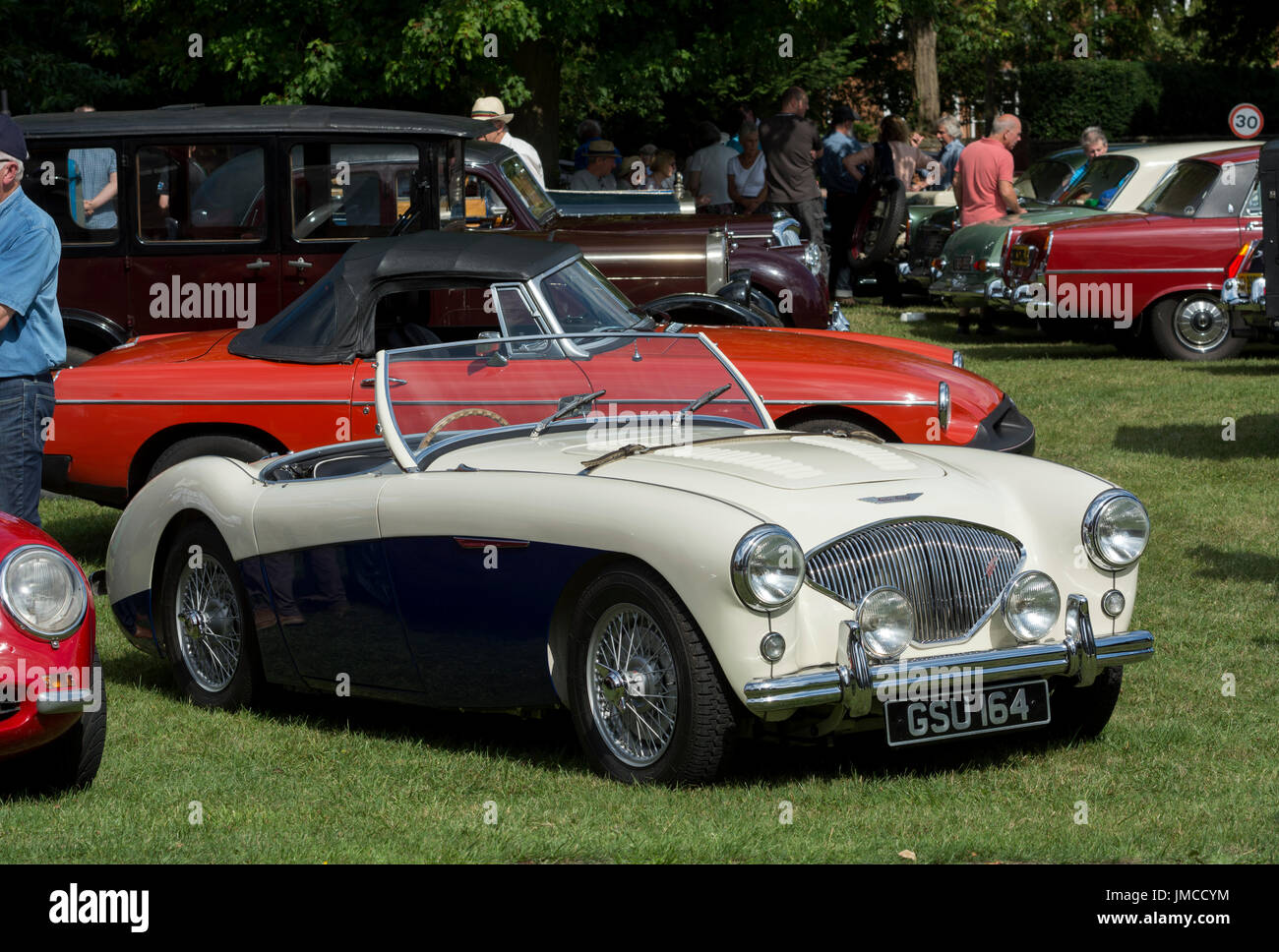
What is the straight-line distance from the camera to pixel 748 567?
15.1 ft

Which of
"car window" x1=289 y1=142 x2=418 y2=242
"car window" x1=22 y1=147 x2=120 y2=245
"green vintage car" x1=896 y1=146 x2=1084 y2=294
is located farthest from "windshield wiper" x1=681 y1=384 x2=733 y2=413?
"green vintage car" x1=896 y1=146 x2=1084 y2=294

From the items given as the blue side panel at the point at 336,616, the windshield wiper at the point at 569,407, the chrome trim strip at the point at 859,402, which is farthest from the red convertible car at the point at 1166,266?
the blue side panel at the point at 336,616

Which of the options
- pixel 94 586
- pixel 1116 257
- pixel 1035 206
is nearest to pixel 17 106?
pixel 1035 206

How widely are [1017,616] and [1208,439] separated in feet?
22.0

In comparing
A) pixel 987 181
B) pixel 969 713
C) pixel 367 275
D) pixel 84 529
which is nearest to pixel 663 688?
pixel 969 713

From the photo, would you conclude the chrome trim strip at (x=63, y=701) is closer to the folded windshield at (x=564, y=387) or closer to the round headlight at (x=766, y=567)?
the folded windshield at (x=564, y=387)

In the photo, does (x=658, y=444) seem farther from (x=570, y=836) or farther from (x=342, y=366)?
(x=342, y=366)

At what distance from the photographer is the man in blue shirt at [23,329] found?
6.17 metres

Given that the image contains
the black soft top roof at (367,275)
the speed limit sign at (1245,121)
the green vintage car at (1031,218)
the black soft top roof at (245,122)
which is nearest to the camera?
the black soft top roof at (367,275)

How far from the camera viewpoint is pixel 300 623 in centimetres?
578

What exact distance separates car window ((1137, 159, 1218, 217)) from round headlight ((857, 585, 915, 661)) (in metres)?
10.9

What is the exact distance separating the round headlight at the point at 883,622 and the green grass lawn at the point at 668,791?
44 centimetres

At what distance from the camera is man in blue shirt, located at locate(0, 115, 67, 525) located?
617cm

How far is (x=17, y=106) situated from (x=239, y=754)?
2254 cm
